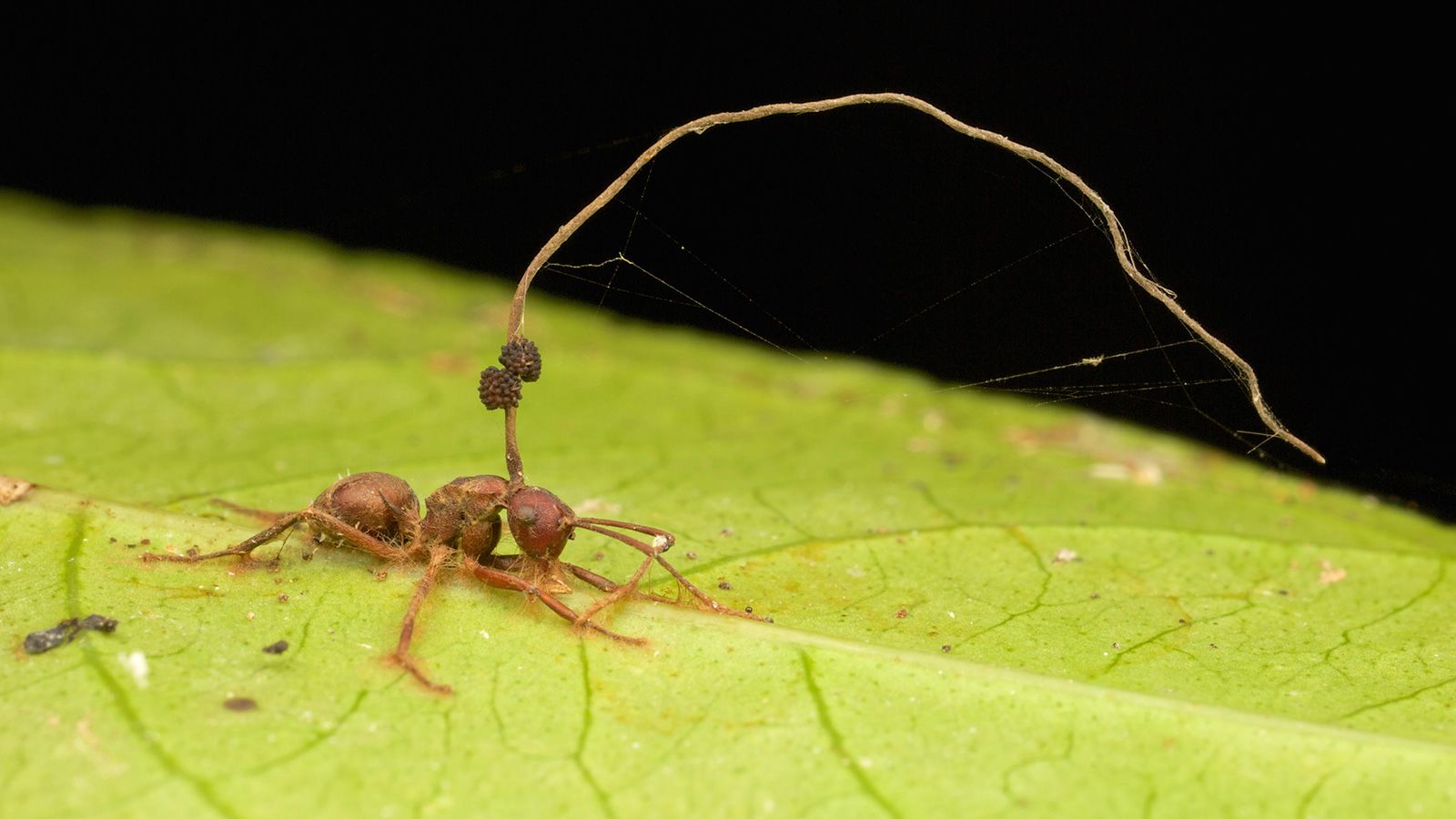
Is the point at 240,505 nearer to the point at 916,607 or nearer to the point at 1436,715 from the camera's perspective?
the point at 916,607

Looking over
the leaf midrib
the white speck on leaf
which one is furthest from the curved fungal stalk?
the white speck on leaf

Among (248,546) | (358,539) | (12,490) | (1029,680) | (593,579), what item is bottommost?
(12,490)

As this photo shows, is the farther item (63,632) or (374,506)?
(374,506)

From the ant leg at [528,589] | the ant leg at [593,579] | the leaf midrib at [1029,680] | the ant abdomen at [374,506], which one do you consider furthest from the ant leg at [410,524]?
the leaf midrib at [1029,680]

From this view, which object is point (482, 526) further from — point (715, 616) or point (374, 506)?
point (715, 616)

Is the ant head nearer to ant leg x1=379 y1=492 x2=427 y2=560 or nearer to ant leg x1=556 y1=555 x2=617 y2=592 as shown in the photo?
ant leg x1=556 y1=555 x2=617 y2=592

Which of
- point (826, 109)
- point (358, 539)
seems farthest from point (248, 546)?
point (826, 109)

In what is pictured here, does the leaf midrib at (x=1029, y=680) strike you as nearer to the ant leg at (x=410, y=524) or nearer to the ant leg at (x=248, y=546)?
the ant leg at (x=248, y=546)
